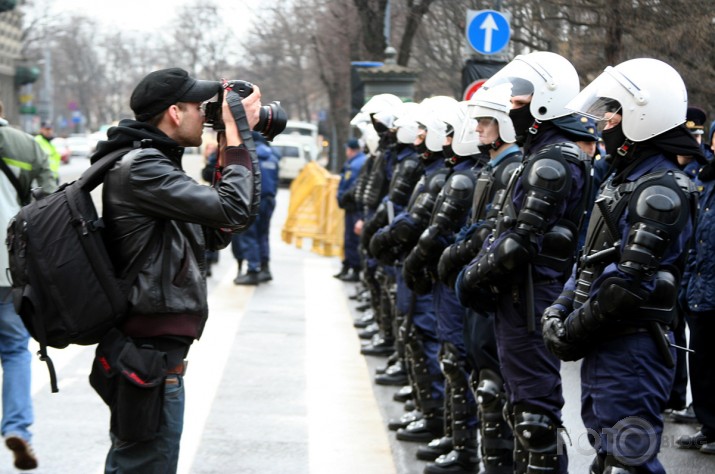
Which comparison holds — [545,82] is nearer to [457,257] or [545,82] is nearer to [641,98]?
[641,98]

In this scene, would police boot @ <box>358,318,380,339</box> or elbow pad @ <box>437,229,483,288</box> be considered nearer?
elbow pad @ <box>437,229,483,288</box>

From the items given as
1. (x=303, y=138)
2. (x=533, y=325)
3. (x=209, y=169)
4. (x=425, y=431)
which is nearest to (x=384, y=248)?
(x=425, y=431)

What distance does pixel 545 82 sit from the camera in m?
5.89

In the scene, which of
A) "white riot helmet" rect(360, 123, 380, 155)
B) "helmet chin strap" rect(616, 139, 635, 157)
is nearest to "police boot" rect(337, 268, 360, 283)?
"white riot helmet" rect(360, 123, 380, 155)

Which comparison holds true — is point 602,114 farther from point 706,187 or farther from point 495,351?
point 706,187

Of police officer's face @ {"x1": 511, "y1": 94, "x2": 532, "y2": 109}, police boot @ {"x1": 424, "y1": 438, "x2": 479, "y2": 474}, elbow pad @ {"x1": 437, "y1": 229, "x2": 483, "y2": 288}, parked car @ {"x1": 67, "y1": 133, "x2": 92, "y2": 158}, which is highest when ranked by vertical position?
police officer's face @ {"x1": 511, "y1": 94, "x2": 532, "y2": 109}

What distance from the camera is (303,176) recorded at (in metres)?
21.5

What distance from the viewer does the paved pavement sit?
7.18m

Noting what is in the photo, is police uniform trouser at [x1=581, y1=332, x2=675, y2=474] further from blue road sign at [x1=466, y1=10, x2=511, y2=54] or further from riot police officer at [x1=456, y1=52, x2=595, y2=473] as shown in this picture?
blue road sign at [x1=466, y1=10, x2=511, y2=54]

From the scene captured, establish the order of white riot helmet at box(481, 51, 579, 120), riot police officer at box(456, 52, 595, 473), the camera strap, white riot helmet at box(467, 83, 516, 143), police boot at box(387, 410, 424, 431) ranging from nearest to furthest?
1. the camera strap
2. riot police officer at box(456, 52, 595, 473)
3. white riot helmet at box(481, 51, 579, 120)
4. white riot helmet at box(467, 83, 516, 143)
5. police boot at box(387, 410, 424, 431)

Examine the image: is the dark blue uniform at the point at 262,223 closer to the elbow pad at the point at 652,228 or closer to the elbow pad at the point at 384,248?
the elbow pad at the point at 384,248

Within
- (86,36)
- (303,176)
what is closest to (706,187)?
(303,176)

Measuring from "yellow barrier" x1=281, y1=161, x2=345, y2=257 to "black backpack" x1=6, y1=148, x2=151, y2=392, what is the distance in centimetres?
1548

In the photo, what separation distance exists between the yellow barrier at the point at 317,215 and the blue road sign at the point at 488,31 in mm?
7561
